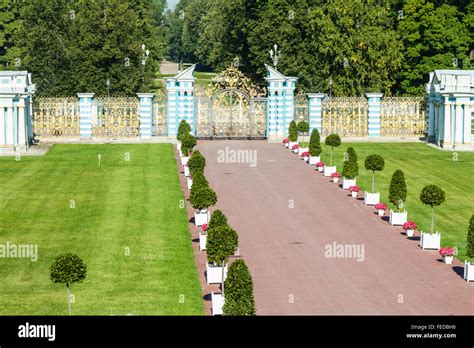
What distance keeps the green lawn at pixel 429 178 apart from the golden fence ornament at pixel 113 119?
1323cm

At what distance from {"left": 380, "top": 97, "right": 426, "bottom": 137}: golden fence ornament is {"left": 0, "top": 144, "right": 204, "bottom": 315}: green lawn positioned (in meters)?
18.1

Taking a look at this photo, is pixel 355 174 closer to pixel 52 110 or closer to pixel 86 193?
pixel 86 193

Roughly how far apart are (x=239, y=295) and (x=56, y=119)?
4803 centimetres

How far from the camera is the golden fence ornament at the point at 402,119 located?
2960 inches

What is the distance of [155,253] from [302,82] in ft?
180

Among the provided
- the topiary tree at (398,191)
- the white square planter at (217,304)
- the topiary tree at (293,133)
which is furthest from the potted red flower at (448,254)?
the topiary tree at (293,133)

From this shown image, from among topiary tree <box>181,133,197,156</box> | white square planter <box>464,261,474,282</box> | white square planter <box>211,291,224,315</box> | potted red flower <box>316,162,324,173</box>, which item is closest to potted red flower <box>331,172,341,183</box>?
potted red flower <box>316,162,324,173</box>

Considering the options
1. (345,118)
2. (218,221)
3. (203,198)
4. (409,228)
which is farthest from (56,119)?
(218,221)

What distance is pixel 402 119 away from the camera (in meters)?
75.5

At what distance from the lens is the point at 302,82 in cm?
9106

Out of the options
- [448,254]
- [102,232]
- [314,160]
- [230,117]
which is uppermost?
[230,117]

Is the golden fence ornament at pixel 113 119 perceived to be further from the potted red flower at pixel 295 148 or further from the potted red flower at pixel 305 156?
the potted red flower at pixel 305 156

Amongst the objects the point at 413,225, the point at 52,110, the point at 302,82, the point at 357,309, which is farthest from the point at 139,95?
the point at 357,309

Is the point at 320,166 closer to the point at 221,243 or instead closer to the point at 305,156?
the point at 305,156
